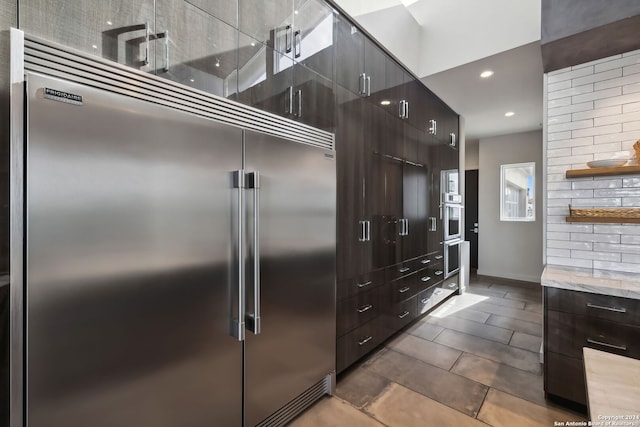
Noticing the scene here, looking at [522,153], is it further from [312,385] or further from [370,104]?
[312,385]

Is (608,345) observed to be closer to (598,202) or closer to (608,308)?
(608,308)

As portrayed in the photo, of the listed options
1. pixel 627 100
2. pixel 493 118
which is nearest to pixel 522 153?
pixel 493 118

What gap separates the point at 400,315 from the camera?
122 inches

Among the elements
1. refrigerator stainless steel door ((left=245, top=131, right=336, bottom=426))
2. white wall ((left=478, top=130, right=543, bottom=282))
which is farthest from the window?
refrigerator stainless steel door ((left=245, top=131, right=336, bottom=426))

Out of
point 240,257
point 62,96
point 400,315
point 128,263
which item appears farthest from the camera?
point 400,315

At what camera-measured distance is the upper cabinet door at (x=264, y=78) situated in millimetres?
1690

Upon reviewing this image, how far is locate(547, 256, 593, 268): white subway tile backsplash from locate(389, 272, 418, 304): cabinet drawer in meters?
1.26

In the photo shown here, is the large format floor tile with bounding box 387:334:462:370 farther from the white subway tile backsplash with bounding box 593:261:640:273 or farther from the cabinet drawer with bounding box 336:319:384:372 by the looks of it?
the white subway tile backsplash with bounding box 593:261:640:273

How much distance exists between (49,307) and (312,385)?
1.54m

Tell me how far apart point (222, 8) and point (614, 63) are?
289cm

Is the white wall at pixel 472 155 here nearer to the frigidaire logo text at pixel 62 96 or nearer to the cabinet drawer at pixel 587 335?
the cabinet drawer at pixel 587 335

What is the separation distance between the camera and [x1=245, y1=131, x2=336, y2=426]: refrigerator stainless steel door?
63.0 inches

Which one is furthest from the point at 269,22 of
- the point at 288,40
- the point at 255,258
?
the point at 255,258

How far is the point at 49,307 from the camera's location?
97 centimetres
